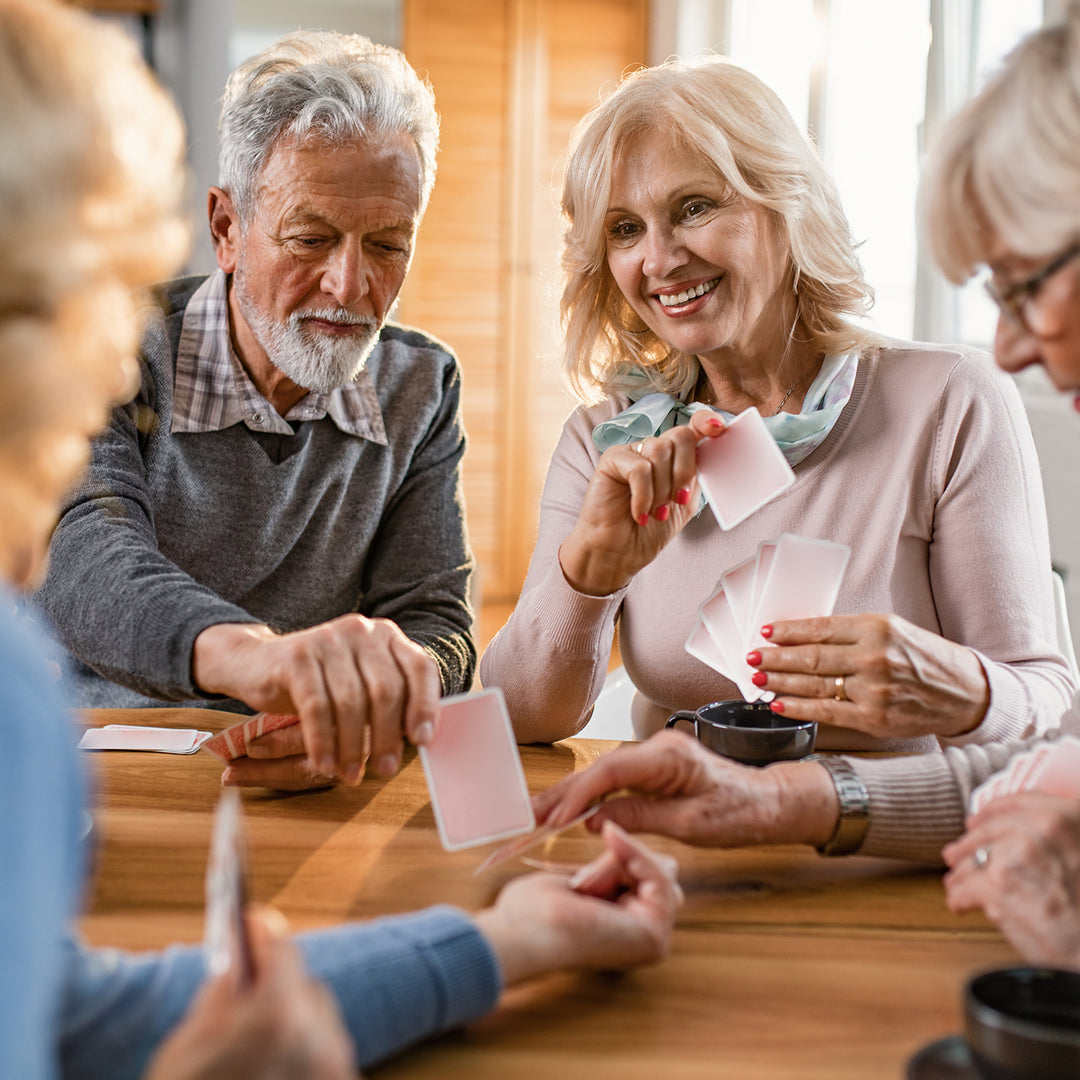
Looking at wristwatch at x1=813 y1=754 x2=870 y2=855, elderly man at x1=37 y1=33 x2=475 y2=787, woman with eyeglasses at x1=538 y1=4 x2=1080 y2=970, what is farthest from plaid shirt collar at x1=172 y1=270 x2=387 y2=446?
wristwatch at x1=813 y1=754 x2=870 y2=855

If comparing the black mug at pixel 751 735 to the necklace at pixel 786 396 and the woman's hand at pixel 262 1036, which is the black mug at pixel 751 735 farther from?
the woman's hand at pixel 262 1036

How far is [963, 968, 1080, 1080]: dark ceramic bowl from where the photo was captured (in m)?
0.69

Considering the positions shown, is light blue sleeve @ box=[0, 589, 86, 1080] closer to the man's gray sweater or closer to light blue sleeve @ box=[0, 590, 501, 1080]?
light blue sleeve @ box=[0, 590, 501, 1080]

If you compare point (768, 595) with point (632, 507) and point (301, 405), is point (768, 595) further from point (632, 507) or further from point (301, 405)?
point (301, 405)

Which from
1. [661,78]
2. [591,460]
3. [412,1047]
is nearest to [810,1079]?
[412,1047]

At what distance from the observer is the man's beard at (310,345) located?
6.43 feet

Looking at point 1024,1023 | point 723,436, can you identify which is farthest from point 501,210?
point 1024,1023

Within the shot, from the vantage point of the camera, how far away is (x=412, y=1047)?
84 cm

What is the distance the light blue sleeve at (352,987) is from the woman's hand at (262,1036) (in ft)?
0.64

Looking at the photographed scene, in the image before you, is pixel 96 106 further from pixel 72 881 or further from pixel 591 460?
pixel 591 460

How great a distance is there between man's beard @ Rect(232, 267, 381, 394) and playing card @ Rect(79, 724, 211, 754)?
0.68m

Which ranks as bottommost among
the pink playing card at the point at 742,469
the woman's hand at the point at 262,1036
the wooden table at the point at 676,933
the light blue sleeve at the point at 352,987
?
the wooden table at the point at 676,933

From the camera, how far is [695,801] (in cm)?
119

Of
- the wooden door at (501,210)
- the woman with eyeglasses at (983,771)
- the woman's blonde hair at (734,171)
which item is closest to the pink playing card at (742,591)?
the woman with eyeglasses at (983,771)
